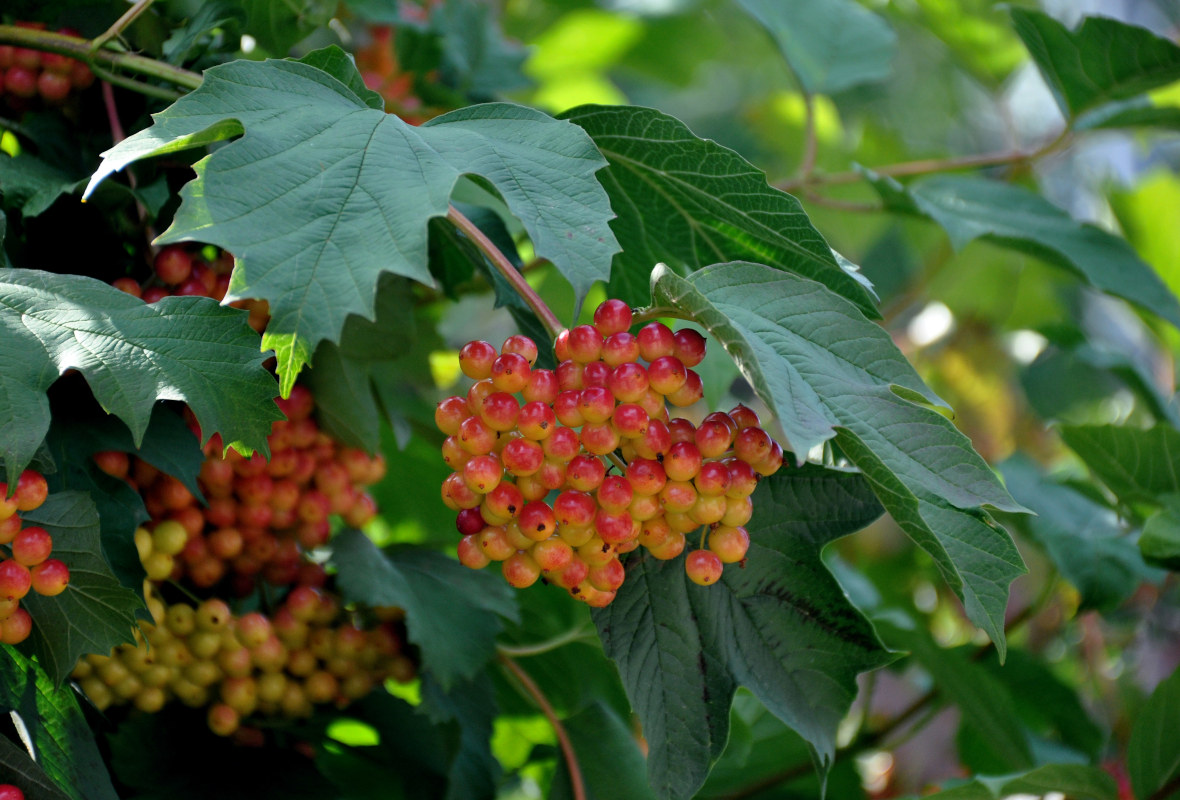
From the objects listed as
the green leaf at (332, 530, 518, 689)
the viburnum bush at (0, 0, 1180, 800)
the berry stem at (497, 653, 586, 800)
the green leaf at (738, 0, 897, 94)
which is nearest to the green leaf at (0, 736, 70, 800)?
the viburnum bush at (0, 0, 1180, 800)

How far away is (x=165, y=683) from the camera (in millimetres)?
692

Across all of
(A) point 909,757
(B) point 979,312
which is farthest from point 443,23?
(A) point 909,757

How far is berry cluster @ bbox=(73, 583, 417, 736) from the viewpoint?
26.0 inches

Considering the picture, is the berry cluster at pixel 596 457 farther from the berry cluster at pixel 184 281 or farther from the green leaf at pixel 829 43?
the green leaf at pixel 829 43

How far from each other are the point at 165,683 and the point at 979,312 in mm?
1725

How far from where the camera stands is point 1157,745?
85 centimetres

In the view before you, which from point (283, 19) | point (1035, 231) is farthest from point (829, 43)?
point (283, 19)

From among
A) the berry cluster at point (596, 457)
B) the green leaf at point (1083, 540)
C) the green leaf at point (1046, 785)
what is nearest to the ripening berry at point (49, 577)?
the berry cluster at point (596, 457)

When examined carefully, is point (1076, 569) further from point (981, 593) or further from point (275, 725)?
point (275, 725)

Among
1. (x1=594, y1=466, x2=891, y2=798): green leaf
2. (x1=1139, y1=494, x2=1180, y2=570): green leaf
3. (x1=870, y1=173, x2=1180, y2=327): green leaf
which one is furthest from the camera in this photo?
(x1=870, y1=173, x2=1180, y2=327): green leaf

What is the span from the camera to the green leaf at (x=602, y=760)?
736 millimetres

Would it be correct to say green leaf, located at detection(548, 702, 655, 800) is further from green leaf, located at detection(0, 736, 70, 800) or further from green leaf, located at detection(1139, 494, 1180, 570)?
green leaf, located at detection(1139, 494, 1180, 570)

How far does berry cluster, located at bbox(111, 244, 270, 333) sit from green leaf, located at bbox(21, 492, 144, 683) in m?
0.15

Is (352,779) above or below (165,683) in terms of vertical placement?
below
